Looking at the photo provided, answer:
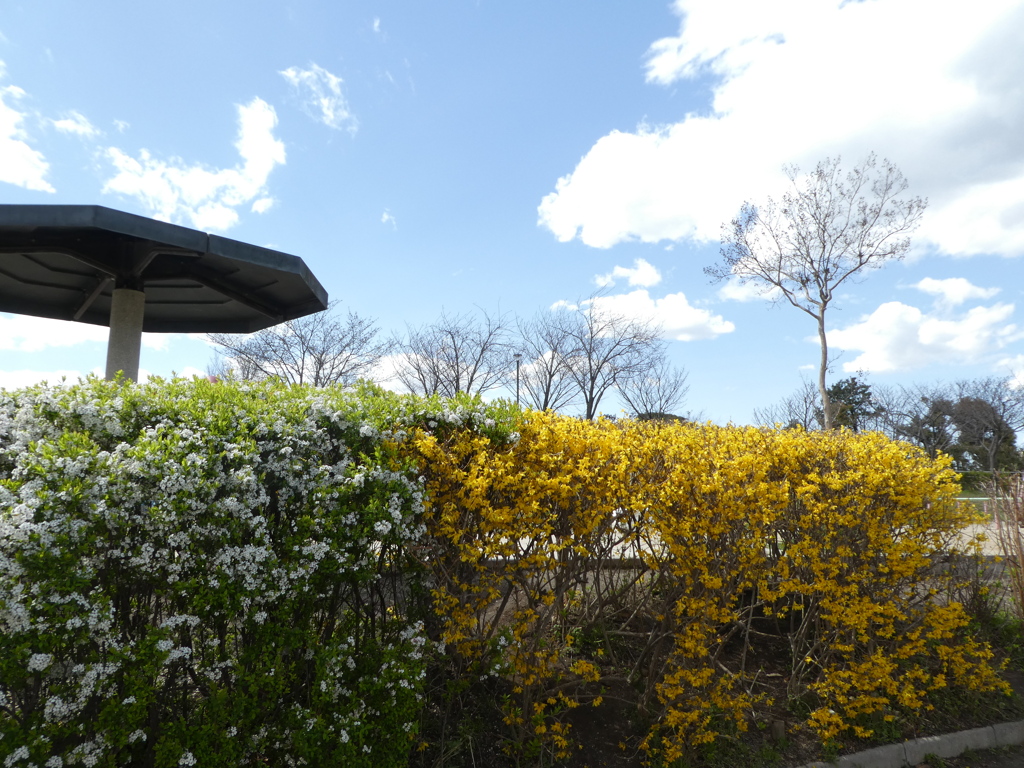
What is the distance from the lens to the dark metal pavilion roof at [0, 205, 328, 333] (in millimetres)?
6762

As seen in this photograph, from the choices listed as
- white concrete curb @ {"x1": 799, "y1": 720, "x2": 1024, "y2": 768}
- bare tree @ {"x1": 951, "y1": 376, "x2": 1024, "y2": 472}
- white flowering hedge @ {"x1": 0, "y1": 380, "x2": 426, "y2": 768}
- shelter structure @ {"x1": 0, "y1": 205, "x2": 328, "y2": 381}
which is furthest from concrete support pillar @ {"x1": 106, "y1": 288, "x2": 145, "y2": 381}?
bare tree @ {"x1": 951, "y1": 376, "x2": 1024, "y2": 472}

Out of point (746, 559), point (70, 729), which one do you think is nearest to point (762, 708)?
point (746, 559)

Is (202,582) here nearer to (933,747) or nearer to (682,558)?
(682,558)

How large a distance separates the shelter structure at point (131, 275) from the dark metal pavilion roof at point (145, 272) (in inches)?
0.4

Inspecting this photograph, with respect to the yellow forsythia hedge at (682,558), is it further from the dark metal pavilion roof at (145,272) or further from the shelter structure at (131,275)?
the dark metal pavilion roof at (145,272)

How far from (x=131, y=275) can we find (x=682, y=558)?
775 centimetres

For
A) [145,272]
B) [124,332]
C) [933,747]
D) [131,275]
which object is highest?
[145,272]

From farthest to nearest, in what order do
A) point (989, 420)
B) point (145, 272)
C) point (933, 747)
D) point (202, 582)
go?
point (989, 420)
point (145, 272)
point (933, 747)
point (202, 582)

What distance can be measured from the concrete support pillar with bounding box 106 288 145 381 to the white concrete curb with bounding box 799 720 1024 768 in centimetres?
843

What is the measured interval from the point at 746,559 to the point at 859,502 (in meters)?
1.05

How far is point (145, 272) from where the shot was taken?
8.41 m

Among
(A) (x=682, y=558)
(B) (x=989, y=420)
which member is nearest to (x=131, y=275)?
(A) (x=682, y=558)

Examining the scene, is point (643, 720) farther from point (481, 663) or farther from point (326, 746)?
point (326, 746)

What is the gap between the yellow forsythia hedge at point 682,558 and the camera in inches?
131
